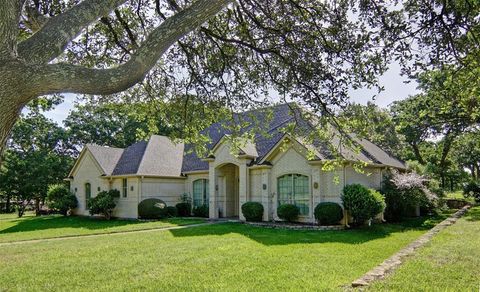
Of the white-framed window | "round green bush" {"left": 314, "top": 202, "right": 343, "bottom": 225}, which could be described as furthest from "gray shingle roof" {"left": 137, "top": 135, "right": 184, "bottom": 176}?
"round green bush" {"left": 314, "top": 202, "right": 343, "bottom": 225}

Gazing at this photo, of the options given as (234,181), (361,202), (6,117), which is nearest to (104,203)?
(234,181)

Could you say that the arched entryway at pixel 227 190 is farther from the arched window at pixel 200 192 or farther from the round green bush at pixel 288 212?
the round green bush at pixel 288 212

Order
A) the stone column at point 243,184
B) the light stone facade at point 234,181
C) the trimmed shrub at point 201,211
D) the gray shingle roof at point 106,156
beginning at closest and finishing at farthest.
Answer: the light stone facade at point 234,181 < the stone column at point 243,184 < the trimmed shrub at point 201,211 < the gray shingle roof at point 106,156

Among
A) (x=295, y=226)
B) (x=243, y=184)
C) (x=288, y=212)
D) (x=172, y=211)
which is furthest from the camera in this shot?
(x=172, y=211)

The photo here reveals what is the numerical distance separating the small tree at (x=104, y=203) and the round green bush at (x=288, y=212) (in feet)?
40.6

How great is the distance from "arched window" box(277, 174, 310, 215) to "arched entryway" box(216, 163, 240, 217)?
486 centimetres

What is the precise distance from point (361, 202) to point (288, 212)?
3723 mm

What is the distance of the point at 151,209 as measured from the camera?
24094 millimetres

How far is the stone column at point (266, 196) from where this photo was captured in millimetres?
20453

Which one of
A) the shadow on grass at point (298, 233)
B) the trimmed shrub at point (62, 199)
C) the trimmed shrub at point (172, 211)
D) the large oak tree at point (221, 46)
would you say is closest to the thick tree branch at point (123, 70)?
the large oak tree at point (221, 46)

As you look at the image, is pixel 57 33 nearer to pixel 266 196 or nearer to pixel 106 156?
pixel 266 196

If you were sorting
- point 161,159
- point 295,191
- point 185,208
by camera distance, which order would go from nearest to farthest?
point 295,191, point 185,208, point 161,159

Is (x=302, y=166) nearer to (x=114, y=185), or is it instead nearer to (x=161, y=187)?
(x=161, y=187)

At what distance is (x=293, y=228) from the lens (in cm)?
1791
